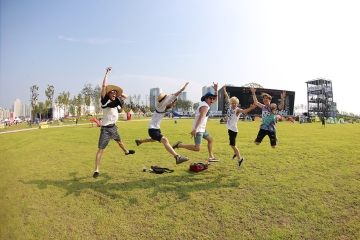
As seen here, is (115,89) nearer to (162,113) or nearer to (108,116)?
(108,116)

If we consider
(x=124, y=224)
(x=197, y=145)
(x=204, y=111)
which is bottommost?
(x=124, y=224)

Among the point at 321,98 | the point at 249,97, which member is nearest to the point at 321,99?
the point at 321,98

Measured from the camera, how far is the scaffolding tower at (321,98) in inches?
2739

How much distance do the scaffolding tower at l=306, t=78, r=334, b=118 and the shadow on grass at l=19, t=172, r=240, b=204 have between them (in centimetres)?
7562

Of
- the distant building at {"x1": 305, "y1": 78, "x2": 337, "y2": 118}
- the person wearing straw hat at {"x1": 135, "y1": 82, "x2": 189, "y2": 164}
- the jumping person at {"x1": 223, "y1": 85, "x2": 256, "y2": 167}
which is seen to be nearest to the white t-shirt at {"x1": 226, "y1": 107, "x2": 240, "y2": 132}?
the jumping person at {"x1": 223, "y1": 85, "x2": 256, "y2": 167}

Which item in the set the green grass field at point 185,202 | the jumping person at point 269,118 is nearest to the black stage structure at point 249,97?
the jumping person at point 269,118

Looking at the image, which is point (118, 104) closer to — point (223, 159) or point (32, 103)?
point (223, 159)

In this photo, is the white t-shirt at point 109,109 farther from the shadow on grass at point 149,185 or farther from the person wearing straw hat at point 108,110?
the shadow on grass at point 149,185

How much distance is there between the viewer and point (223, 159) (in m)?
Result: 8.03

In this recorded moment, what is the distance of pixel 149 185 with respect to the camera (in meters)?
5.44

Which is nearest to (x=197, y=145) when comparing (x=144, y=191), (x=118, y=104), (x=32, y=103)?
(x=144, y=191)

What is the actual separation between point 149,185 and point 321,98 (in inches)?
3111

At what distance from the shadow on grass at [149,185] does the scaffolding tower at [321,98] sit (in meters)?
75.6

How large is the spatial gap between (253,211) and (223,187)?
1.13 m
